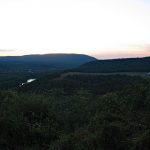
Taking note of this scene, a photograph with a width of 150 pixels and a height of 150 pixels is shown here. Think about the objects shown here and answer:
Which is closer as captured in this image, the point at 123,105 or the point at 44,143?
the point at 44,143

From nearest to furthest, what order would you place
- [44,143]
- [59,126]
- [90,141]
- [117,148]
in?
[117,148], [90,141], [44,143], [59,126]

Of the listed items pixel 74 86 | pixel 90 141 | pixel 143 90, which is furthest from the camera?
pixel 74 86

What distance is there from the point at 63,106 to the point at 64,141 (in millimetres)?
45368

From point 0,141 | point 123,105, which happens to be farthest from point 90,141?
point 123,105

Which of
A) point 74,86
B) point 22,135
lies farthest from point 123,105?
point 74,86

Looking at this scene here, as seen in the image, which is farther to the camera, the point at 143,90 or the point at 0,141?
the point at 143,90

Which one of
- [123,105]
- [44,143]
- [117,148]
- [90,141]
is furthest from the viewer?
[123,105]

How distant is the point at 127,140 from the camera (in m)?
46.0

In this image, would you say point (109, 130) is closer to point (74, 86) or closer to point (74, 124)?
point (74, 124)

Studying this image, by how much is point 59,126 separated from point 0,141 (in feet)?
69.6

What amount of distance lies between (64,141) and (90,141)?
3.42 meters

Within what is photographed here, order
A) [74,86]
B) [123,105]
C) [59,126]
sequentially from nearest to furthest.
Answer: [59,126] < [123,105] < [74,86]

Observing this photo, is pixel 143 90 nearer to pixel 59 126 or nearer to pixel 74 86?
pixel 59 126

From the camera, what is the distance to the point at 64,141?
4328 cm
